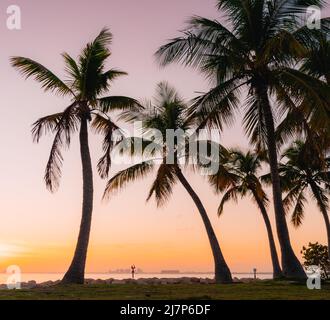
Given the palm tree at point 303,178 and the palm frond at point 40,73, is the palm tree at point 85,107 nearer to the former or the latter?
the palm frond at point 40,73

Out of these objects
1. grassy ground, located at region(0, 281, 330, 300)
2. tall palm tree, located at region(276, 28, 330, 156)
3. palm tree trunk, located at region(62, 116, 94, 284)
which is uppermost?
tall palm tree, located at region(276, 28, 330, 156)

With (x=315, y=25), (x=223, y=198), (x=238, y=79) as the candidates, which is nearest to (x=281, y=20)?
(x=315, y=25)

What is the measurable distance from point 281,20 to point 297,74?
2.47 meters

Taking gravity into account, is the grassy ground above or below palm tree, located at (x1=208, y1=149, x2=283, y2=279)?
below

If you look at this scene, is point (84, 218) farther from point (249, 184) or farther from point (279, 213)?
point (249, 184)

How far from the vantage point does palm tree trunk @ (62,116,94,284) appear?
65.6 ft

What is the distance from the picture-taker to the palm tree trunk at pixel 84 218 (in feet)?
65.6

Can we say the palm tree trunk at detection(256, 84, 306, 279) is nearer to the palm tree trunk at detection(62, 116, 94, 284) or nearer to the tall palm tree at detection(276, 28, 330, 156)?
the tall palm tree at detection(276, 28, 330, 156)

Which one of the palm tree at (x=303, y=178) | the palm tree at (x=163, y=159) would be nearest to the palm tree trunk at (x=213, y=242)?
the palm tree at (x=163, y=159)

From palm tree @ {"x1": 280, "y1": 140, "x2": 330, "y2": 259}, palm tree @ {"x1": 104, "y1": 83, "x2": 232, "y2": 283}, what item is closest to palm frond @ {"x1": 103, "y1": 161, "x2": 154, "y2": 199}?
palm tree @ {"x1": 104, "y1": 83, "x2": 232, "y2": 283}

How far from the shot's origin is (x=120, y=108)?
2250cm

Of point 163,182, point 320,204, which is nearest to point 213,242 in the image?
point 163,182

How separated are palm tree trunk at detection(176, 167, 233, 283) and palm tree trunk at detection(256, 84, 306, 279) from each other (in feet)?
17.2

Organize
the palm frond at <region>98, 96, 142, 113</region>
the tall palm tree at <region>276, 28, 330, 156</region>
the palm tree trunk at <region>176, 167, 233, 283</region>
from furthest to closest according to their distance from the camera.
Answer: the palm tree trunk at <region>176, 167, 233, 283</region> → the palm frond at <region>98, 96, 142, 113</region> → the tall palm tree at <region>276, 28, 330, 156</region>
